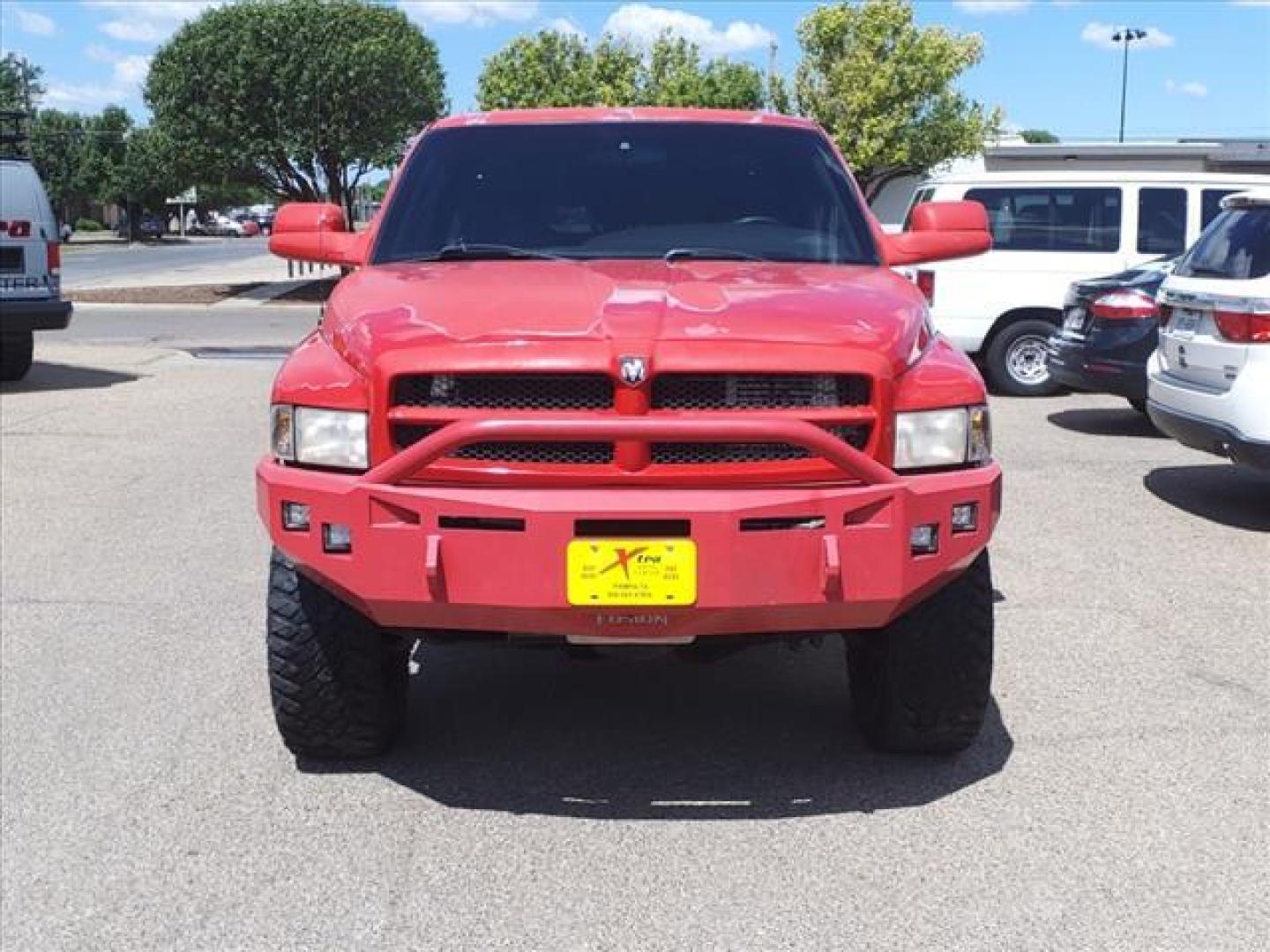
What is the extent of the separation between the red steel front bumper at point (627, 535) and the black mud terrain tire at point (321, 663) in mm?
433

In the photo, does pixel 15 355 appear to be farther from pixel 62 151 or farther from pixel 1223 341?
pixel 62 151

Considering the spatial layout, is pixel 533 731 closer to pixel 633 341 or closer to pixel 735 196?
pixel 633 341

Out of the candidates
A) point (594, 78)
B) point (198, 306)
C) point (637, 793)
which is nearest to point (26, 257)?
point (637, 793)

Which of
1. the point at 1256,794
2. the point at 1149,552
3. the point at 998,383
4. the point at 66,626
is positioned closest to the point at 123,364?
the point at 998,383

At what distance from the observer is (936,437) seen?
3.69 metres

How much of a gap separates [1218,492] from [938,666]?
542cm

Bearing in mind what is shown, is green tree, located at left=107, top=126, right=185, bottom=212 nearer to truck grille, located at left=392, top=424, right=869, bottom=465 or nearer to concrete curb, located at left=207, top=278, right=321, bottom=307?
concrete curb, located at left=207, top=278, right=321, bottom=307

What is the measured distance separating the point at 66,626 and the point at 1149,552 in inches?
196

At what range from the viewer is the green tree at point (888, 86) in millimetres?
40844

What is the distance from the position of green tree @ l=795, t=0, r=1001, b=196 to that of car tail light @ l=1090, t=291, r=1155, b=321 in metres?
30.7

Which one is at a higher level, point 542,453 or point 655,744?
point 542,453

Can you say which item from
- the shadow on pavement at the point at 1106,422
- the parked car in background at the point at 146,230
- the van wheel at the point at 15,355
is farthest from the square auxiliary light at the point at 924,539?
the parked car in background at the point at 146,230

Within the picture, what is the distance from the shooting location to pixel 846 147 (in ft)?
137

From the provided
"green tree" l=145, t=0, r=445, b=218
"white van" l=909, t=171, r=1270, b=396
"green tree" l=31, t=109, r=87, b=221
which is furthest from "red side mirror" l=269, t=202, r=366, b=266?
"green tree" l=31, t=109, r=87, b=221
